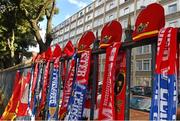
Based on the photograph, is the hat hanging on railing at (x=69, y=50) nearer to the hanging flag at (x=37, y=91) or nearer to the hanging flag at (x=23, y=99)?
the hanging flag at (x=37, y=91)

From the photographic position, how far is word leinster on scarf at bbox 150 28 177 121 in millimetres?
2246

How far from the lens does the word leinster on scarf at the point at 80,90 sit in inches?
136

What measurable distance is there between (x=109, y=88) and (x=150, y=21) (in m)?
0.66

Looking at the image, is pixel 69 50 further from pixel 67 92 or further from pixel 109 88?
pixel 109 88

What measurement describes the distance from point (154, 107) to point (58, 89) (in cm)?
231

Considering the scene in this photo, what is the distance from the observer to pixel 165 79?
7.57 ft

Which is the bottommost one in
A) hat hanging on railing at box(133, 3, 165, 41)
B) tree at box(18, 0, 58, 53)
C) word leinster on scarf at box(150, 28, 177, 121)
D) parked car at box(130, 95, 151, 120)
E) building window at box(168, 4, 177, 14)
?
parked car at box(130, 95, 151, 120)

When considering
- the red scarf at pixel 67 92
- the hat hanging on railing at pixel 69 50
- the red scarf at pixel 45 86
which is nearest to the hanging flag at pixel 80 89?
the red scarf at pixel 67 92

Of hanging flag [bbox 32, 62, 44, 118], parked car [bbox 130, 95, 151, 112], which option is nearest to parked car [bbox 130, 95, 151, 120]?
parked car [bbox 130, 95, 151, 112]

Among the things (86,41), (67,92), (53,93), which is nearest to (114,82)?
(86,41)

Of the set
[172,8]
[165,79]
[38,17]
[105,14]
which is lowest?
[165,79]

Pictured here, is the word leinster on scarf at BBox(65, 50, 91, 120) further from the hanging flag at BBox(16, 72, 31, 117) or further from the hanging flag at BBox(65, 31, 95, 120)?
the hanging flag at BBox(16, 72, 31, 117)

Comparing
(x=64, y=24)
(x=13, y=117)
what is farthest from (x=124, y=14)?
(x=13, y=117)

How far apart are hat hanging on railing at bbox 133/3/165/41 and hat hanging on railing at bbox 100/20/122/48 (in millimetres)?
394
